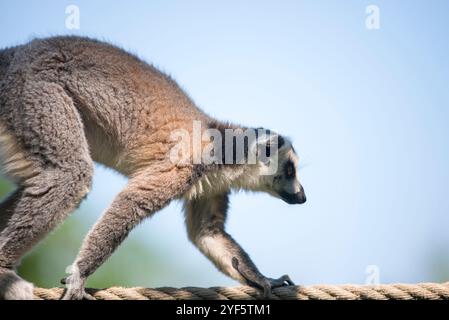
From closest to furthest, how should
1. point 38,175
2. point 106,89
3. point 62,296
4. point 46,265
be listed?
1. point 62,296
2. point 38,175
3. point 106,89
4. point 46,265

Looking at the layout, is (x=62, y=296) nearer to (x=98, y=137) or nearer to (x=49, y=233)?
(x=49, y=233)

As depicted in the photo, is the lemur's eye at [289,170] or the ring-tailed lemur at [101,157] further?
the lemur's eye at [289,170]

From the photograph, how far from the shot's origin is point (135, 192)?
242 inches

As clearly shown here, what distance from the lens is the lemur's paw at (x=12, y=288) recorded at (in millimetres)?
5250

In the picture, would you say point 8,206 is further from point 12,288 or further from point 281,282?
point 281,282

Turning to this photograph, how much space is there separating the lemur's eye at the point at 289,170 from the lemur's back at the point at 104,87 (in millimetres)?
1369

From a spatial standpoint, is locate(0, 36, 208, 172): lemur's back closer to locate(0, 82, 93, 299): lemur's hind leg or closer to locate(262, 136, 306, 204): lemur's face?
locate(0, 82, 93, 299): lemur's hind leg

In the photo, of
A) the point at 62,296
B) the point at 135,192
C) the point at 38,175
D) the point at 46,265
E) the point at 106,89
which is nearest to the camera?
the point at 62,296

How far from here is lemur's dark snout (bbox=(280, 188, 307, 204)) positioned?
765cm

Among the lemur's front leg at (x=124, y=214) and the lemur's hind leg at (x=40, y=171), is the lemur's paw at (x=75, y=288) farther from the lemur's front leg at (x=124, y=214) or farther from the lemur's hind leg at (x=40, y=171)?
the lemur's hind leg at (x=40, y=171)

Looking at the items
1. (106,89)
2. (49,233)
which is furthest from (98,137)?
(49,233)

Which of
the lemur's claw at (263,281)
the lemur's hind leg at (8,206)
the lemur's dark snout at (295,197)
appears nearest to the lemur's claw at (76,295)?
the lemur's hind leg at (8,206)

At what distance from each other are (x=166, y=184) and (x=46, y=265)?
8460mm

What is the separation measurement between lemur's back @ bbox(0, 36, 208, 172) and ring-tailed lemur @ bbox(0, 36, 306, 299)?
1 cm
